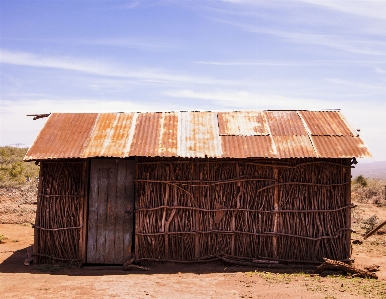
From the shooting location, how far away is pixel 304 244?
29.3ft

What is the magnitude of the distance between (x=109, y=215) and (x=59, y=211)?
1.15m

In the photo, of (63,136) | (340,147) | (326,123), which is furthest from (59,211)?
(326,123)

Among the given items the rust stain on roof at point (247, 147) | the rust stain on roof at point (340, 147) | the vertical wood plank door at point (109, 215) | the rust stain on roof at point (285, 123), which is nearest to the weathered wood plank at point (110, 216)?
the vertical wood plank door at point (109, 215)

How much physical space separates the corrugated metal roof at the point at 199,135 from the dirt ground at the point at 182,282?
8.20ft

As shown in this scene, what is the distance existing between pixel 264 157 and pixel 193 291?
3.22 meters

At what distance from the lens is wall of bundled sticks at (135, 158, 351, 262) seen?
352 inches

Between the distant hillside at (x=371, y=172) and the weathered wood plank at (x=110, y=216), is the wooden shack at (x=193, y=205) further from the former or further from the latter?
the distant hillside at (x=371, y=172)

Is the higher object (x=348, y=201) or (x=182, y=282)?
(x=348, y=201)

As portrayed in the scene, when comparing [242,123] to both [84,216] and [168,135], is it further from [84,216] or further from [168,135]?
[84,216]

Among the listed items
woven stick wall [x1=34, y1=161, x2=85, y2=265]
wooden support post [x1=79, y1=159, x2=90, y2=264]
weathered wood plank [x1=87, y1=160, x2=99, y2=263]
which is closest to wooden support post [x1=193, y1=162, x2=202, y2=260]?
weathered wood plank [x1=87, y1=160, x2=99, y2=263]

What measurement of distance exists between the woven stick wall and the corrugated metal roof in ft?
1.88

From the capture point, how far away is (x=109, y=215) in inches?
356

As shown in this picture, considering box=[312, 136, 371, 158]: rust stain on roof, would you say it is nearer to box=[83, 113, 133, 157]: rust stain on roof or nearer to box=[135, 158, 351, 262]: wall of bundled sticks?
box=[135, 158, 351, 262]: wall of bundled sticks

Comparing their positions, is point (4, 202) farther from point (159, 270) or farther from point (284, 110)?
point (284, 110)
